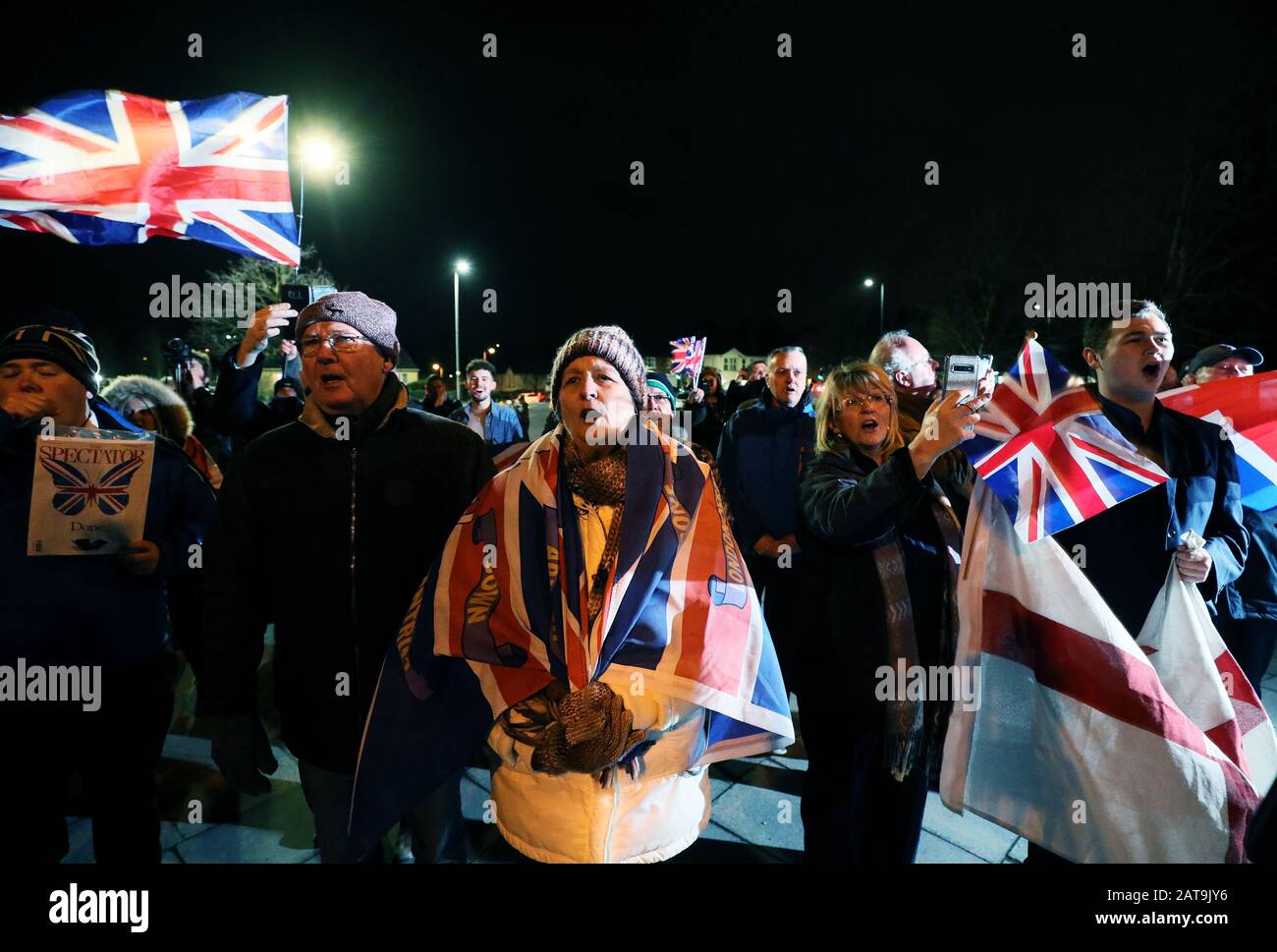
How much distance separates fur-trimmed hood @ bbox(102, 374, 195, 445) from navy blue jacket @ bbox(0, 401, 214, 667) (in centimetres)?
200

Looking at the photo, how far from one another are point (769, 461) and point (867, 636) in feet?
6.49

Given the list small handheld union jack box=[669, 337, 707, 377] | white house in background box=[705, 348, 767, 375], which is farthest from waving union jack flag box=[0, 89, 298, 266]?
white house in background box=[705, 348, 767, 375]

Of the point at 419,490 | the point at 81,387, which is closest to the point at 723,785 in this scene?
the point at 419,490

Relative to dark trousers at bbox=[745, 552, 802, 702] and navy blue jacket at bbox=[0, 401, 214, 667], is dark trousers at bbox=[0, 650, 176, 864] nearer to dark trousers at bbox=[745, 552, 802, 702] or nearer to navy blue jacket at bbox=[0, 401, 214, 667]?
navy blue jacket at bbox=[0, 401, 214, 667]

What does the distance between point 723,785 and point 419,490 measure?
2368mm

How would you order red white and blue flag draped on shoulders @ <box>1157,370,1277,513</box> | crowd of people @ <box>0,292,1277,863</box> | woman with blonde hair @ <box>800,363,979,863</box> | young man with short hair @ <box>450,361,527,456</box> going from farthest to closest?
1. young man with short hair @ <box>450,361,527,456</box>
2. red white and blue flag draped on shoulders @ <box>1157,370,1277,513</box>
3. woman with blonde hair @ <box>800,363,979,863</box>
4. crowd of people @ <box>0,292,1277,863</box>

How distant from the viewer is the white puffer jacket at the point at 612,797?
180 centimetres

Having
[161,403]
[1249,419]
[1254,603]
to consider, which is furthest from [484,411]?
[1254,603]

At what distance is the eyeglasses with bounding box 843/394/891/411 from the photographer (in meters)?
2.48

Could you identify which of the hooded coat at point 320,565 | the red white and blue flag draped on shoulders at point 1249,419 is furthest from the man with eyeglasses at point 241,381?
the red white and blue flag draped on shoulders at point 1249,419

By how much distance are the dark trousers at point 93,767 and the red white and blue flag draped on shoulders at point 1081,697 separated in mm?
2855

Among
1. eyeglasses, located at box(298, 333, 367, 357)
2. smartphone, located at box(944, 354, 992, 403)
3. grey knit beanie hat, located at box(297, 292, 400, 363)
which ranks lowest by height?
smartphone, located at box(944, 354, 992, 403)

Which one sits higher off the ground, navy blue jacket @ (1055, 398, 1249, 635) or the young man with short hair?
the young man with short hair

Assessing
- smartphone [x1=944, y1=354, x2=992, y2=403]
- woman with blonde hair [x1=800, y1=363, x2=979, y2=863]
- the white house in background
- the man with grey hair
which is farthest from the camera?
the white house in background
